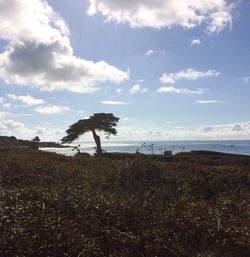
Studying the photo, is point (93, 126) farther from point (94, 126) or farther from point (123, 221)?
point (123, 221)

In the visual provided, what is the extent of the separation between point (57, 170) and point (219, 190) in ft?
22.9

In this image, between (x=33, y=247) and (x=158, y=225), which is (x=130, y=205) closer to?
(x=158, y=225)

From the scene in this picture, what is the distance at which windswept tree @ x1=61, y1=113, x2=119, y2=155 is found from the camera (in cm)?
4409

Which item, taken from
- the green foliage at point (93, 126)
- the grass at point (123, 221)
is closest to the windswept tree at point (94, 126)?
the green foliage at point (93, 126)

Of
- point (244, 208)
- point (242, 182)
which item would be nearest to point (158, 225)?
point (244, 208)

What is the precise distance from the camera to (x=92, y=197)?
13945 millimetres

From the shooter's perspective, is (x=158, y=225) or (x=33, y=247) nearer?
(x=33, y=247)

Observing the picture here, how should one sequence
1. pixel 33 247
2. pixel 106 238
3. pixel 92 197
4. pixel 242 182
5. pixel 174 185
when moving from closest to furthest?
1. pixel 33 247
2. pixel 106 238
3. pixel 92 197
4. pixel 174 185
5. pixel 242 182

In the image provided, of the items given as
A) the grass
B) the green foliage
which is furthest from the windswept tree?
the grass

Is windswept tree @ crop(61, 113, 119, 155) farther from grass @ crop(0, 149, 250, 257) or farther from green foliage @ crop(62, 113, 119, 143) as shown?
grass @ crop(0, 149, 250, 257)

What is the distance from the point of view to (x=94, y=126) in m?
44.8

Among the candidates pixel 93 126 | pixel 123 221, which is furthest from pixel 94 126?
pixel 123 221

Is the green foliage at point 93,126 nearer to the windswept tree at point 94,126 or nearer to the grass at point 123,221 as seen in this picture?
the windswept tree at point 94,126

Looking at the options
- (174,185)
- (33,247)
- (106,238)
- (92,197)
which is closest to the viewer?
(33,247)
